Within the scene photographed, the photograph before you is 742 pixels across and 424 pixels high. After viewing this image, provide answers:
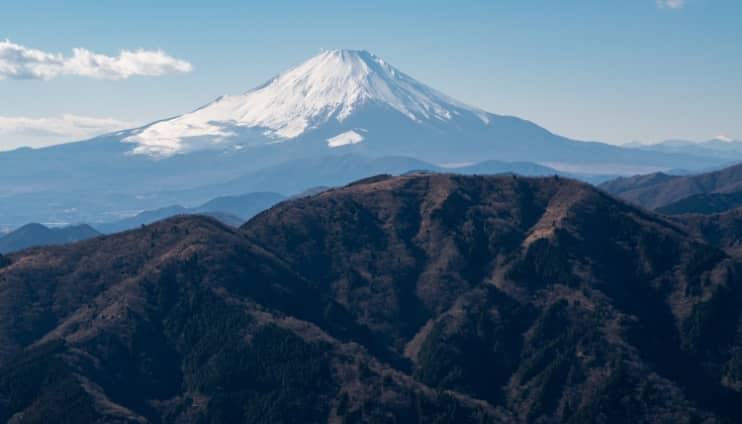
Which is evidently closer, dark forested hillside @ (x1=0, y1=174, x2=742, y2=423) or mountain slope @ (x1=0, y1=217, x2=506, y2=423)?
mountain slope @ (x1=0, y1=217, x2=506, y2=423)

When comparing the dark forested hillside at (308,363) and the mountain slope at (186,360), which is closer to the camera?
the mountain slope at (186,360)

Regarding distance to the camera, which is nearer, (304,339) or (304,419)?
(304,419)

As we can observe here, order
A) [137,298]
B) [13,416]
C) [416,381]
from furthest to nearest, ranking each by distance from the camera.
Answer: [137,298]
[416,381]
[13,416]

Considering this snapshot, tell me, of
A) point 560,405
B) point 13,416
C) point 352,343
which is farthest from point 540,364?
point 13,416

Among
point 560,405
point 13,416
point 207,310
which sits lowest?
point 560,405

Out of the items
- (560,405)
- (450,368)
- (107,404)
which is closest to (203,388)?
(107,404)

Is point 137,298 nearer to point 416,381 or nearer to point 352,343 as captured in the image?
point 352,343

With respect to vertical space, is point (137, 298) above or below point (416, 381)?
above

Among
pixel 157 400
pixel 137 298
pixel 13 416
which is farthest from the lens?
pixel 137 298

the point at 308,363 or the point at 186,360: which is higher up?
the point at 186,360

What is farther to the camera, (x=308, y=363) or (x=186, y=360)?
(x=186, y=360)

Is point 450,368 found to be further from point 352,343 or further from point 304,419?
point 304,419
